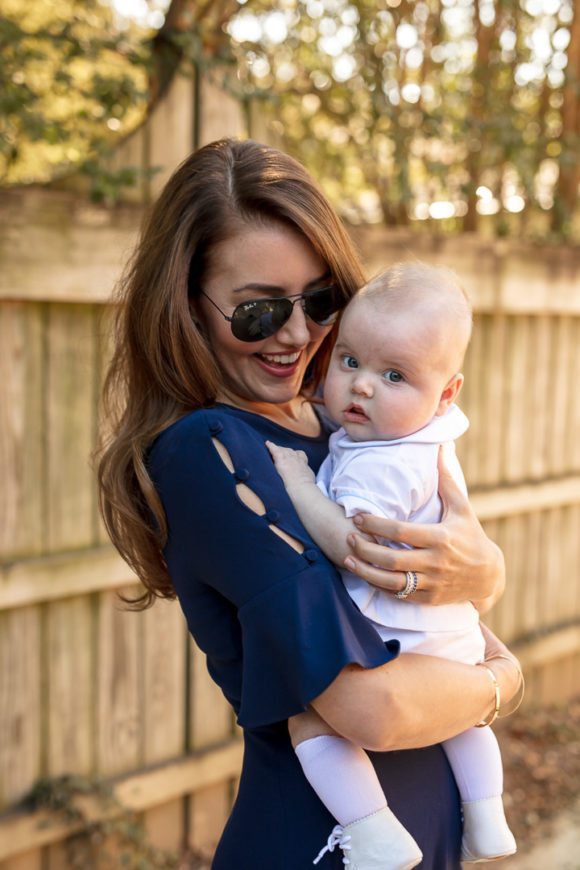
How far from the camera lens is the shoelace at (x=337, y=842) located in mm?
1508

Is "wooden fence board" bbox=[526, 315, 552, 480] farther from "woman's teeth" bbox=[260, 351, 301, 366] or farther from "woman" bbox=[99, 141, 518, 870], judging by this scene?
"woman's teeth" bbox=[260, 351, 301, 366]

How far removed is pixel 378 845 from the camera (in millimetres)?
1498

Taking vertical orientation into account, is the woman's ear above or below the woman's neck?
above

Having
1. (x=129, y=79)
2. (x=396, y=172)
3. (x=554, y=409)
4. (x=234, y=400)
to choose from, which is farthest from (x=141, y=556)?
(x=554, y=409)

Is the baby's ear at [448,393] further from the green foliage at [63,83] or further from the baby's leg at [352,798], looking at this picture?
the green foliage at [63,83]

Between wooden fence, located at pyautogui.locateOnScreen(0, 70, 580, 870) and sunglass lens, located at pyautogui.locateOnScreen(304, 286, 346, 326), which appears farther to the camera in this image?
wooden fence, located at pyautogui.locateOnScreen(0, 70, 580, 870)

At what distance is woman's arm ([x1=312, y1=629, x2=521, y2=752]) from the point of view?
4.67 ft

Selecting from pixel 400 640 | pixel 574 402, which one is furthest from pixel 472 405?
pixel 400 640

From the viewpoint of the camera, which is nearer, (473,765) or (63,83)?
(473,765)

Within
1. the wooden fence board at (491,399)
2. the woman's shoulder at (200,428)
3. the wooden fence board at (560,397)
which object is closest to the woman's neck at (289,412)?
the woman's shoulder at (200,428)

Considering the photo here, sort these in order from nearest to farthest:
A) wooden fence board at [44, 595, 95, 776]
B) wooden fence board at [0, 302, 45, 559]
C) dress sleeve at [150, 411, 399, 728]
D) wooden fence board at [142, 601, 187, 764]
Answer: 1. dress sleeve at [150, 411, 399, 728]
2. wooden fence board at [0, 302, 45, 559]
3. wooden fence board at [44, 595, 95, 776]
4. wooden fence board at [142, 601, 187, 764]

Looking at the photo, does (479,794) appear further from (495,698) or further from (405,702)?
(405,702)

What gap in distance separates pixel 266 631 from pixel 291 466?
0.32 meters

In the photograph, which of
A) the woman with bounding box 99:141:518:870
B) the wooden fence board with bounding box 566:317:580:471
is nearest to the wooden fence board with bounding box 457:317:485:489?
the wooden fence board with bounding box 566:317:580:471
